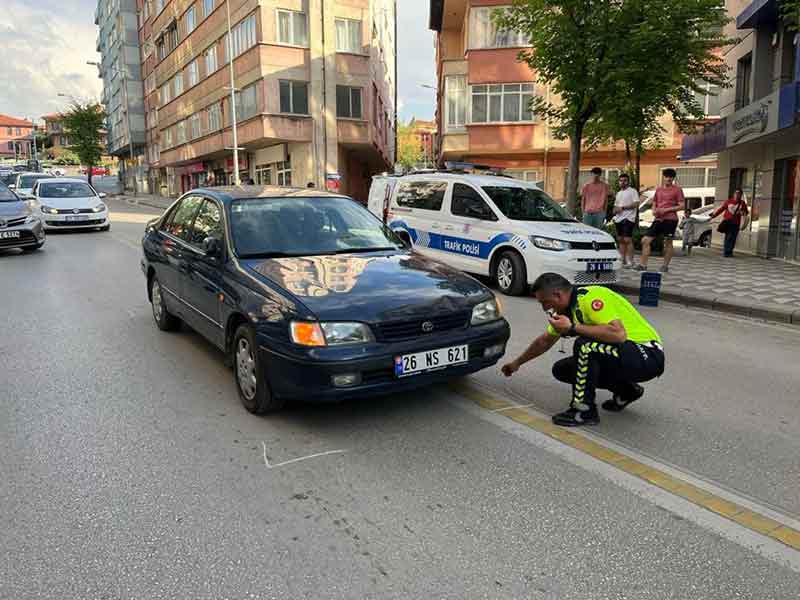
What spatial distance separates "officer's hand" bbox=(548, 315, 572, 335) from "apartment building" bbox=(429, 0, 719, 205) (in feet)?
79.0

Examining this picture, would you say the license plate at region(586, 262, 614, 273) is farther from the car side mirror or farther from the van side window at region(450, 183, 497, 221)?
the car side mirror

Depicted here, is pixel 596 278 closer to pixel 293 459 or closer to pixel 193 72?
pixel 293 459

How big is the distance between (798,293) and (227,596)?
10.1 meters

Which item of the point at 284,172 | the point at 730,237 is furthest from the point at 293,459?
the point at 284,172

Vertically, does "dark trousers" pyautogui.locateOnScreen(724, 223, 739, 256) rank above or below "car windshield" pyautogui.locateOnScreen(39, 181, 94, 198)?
below

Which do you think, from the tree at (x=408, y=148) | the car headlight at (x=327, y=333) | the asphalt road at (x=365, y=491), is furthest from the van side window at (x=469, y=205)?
the tree at (x=408, y=148)

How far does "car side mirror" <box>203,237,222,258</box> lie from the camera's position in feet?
16.5

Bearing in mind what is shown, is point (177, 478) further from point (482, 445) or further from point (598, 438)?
point (598, 438)

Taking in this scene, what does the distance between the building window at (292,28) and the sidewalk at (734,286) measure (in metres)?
25.6

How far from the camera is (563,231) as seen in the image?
31.2 ft

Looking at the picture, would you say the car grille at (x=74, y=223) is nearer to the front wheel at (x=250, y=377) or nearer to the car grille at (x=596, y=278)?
the car grille at (x=596, y=278)

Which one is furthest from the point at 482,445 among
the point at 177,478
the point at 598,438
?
the point at 177,478

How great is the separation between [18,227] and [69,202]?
571 centimetres

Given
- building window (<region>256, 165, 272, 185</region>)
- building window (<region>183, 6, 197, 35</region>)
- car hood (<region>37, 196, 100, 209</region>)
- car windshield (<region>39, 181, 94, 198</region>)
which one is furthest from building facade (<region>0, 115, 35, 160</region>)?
car hood (<region>37, 196, 100, 209</region>)
